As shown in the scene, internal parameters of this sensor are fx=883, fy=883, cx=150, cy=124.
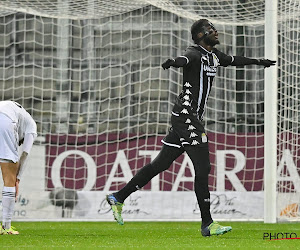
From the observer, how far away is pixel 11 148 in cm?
725

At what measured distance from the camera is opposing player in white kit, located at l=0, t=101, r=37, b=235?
7230 millimetres

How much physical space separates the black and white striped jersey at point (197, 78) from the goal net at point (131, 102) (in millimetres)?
3174

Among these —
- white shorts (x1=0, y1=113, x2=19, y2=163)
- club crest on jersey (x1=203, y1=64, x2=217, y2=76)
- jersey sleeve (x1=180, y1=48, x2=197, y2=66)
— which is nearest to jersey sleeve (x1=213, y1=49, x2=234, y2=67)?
club crest on jersey (x1=203, y1=64, x2=217, y2=76)

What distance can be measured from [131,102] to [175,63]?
16.1 feet

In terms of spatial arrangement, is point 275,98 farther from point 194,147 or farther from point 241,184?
point 194,147

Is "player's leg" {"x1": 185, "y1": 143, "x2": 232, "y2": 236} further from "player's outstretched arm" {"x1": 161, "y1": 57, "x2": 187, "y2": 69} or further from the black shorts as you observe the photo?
"player's outstretched arm" {"x1": 161, "y1": 57, "x2": 187, "y2": 69}

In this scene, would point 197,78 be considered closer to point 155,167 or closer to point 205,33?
point 205,33

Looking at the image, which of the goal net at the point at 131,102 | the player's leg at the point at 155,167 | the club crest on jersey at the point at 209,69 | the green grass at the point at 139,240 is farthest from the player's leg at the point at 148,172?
the goal net at the point at 131,102

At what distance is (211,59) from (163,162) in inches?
37.2

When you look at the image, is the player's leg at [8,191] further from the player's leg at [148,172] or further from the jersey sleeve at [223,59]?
the jersey sleeve at [223,59]

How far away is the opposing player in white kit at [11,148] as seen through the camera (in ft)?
23.7

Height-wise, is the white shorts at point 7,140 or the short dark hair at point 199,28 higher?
the short dark hair at point 199,28

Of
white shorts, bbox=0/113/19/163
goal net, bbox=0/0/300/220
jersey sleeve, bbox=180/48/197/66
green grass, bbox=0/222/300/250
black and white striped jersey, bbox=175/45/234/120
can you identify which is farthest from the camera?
goal net, bbox=0/0/300/220

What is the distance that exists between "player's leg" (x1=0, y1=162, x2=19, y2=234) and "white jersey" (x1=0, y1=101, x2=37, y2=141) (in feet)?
0.98
